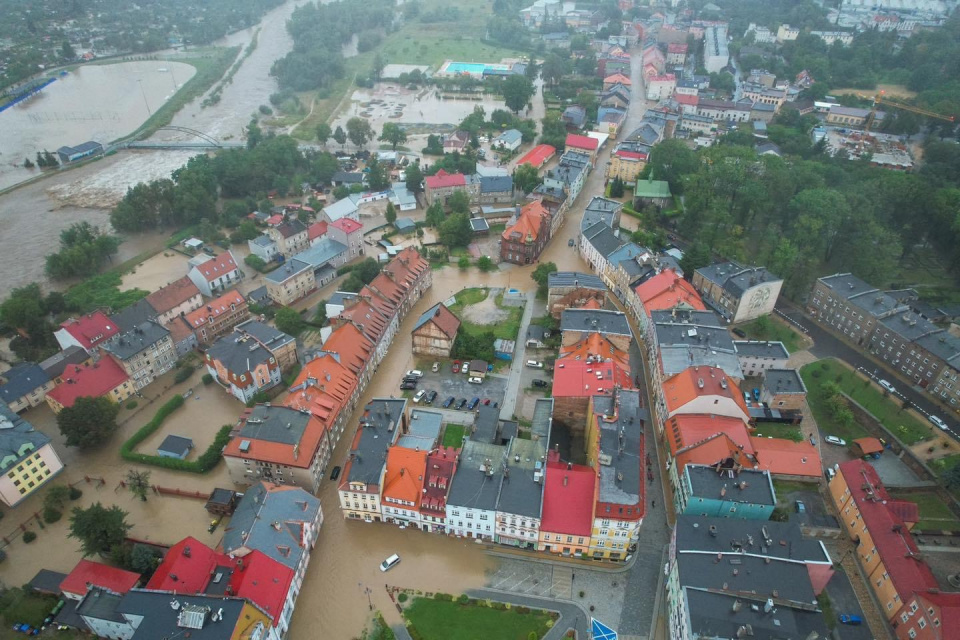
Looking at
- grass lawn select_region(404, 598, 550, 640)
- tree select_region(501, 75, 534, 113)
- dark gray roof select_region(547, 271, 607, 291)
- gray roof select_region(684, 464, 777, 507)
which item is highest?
tree select_region(501, 75, 534, 113)

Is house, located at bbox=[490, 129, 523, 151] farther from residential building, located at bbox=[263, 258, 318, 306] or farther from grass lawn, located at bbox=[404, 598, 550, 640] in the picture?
grass lawn, located at bbox=[404, 598, 550, 640]

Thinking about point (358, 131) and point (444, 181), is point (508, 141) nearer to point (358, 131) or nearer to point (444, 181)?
point (444, 181)

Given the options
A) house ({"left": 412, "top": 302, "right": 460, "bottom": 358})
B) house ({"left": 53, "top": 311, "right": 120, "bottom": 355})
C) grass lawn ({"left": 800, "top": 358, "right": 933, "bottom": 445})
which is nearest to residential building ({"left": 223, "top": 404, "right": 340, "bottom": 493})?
house ({"left": 412, "top": 302, "right": 460, "bottom": 358})

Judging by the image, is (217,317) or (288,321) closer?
(288,321)


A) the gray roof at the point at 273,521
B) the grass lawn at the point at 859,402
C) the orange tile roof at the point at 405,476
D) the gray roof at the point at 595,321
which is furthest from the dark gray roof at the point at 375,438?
the grass lawn at the point at 859,402

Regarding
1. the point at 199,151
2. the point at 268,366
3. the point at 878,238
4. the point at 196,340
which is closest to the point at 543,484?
the point at 268,366

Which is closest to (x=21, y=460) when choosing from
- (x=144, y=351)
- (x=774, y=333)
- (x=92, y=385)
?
(x=92, y=385)
